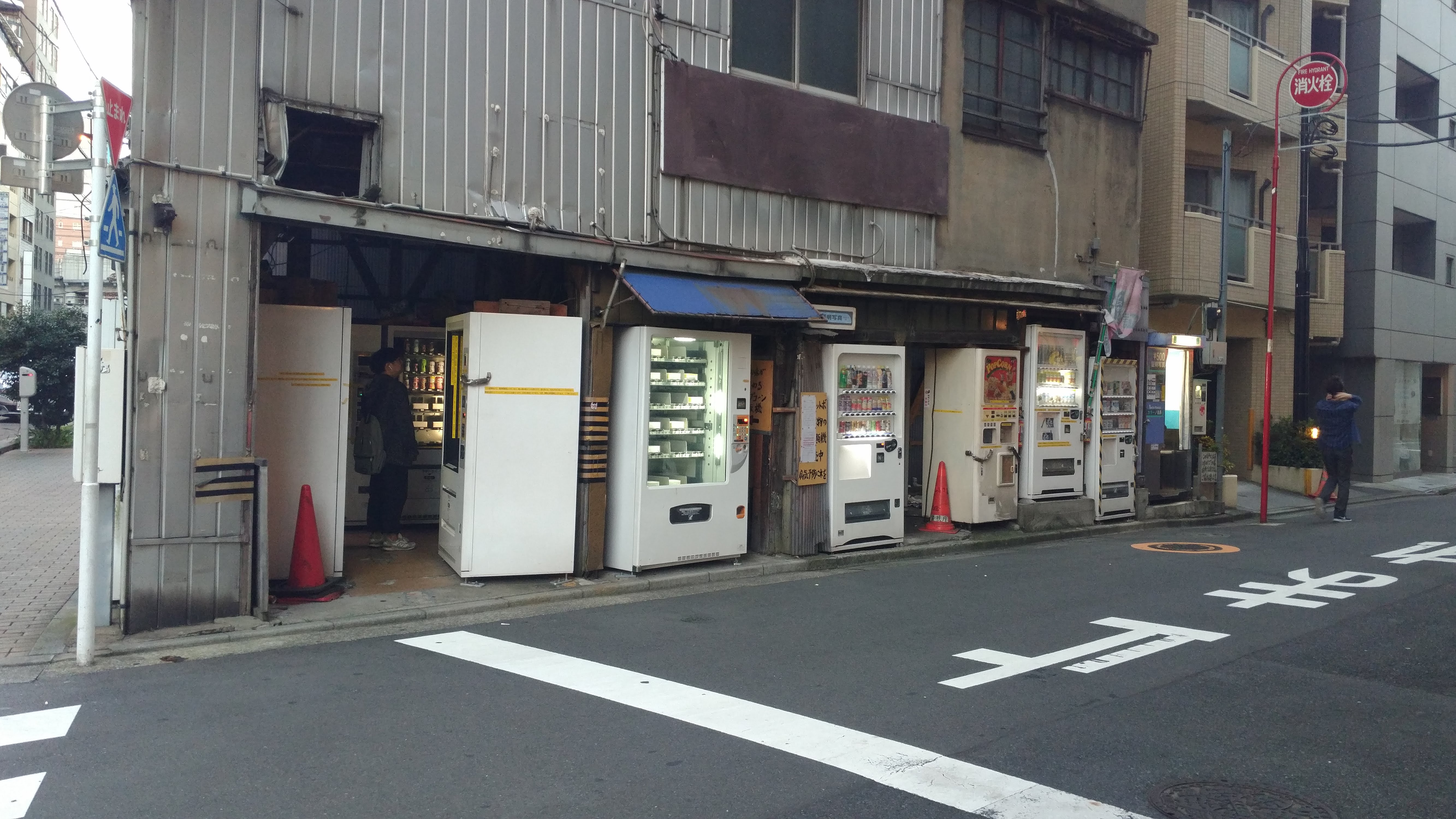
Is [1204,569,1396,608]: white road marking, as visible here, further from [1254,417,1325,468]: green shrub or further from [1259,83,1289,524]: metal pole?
[1254,417,1325,468]: green shrub

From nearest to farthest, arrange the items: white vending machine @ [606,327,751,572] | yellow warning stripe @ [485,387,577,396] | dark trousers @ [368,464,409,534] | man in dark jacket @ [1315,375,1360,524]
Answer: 1. yellow warning stripe @ [485,387,577,396]
2. white vending machine @ [606,327,751,572]
3. dark trousers @ [368,464,409,534]
4. man in dark jacket @ [1315,375,1360,524]

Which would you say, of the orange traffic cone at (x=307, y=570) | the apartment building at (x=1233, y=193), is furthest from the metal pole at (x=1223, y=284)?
the orange traffic cone at (x=307, y=570)

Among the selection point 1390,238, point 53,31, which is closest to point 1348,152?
point 1390,238

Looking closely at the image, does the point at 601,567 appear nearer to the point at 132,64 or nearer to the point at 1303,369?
the point at 132,64

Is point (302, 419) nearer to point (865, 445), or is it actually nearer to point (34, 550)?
point (34, 550)

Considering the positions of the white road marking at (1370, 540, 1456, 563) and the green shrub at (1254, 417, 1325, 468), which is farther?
the green shrub at (1254, 417, 1325, 468)

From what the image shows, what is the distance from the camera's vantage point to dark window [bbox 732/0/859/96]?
11.5 meters

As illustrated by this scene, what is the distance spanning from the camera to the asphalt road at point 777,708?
473cm

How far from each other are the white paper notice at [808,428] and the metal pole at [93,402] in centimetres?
676

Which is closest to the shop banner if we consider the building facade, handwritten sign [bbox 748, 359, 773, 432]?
handwritten sign [bbox 748, 359, 773, 432]

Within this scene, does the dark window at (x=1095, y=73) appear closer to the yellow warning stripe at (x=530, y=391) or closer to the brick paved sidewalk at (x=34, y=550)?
the yellow warning stripe at (x=530, y=391)

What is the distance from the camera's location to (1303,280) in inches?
816

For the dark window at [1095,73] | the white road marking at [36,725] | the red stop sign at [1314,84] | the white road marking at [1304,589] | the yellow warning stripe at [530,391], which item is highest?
the red stop sign at [1314,84]

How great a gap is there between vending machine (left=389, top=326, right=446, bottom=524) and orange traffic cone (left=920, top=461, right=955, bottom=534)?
633cm
